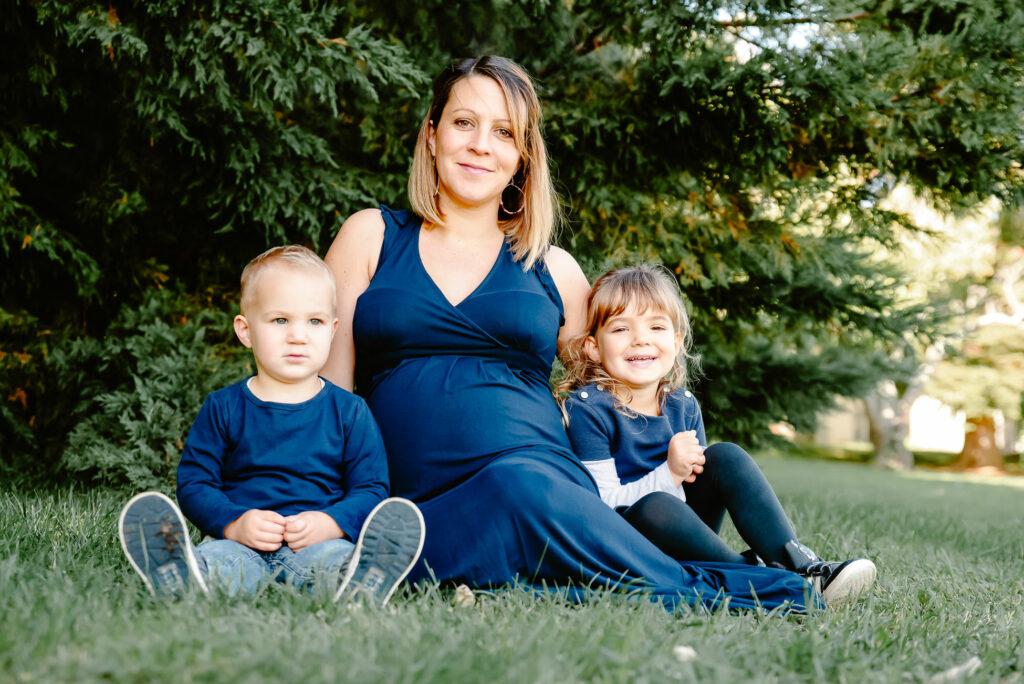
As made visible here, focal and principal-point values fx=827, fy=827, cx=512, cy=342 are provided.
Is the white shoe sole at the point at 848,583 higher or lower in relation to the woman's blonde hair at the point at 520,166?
lower

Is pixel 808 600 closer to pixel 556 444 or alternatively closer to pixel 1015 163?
pixel 556 444

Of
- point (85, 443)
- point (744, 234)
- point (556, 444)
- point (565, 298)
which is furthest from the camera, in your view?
point (744, 234)

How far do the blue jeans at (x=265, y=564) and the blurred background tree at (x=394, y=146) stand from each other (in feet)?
6.91

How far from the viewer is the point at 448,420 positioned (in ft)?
8.59

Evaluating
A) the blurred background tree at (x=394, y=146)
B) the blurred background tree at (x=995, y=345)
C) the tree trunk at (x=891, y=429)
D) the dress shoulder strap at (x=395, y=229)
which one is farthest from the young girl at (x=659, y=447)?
the tree trunk at (x=891, y=429)

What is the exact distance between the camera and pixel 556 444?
2.75m

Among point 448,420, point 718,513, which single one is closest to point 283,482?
point 448,420

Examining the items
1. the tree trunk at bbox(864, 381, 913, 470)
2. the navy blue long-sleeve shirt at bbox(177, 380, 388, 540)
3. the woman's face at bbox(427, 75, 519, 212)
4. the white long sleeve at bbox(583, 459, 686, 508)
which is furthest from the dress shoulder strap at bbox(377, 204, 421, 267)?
the tree trunk at bbox(864, 381, 913, 470)

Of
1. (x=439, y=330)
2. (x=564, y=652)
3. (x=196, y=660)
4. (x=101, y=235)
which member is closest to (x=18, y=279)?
(x=101, y=235)

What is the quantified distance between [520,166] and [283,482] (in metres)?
1.50

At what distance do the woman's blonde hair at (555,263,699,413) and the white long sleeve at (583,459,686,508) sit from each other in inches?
9.2

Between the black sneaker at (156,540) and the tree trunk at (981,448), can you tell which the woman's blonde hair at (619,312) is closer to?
the black sneaker at (156,540)

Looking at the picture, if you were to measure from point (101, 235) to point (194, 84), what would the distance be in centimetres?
123

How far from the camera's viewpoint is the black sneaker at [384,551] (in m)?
2.10
